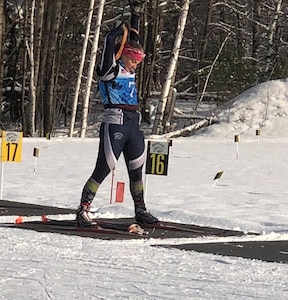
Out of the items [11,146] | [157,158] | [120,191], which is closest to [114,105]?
[120,191]

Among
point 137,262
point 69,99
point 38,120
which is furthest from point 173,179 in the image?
point 69,99

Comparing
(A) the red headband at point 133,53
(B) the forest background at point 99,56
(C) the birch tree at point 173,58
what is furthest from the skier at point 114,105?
(B) the forest background at point 99,56

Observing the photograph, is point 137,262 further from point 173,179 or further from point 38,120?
point 38,120

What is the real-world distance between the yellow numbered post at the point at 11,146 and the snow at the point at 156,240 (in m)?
0.44

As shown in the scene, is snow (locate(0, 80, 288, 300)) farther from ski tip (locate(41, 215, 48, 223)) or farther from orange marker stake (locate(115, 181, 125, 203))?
ski tip (locate(41, 215, 48, 223))

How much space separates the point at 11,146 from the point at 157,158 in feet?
5.86

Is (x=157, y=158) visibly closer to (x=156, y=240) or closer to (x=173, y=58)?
(x=156, y=240)

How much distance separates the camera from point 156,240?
6184 mm

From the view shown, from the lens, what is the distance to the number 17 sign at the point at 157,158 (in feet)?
27.9

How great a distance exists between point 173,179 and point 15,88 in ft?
69.3

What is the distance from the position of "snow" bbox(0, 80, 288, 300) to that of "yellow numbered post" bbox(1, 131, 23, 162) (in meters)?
0.44

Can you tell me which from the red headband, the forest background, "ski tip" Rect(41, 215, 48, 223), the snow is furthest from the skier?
the forest background

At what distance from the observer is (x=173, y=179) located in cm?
1218

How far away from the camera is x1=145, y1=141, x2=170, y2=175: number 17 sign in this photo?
8.51 metres
